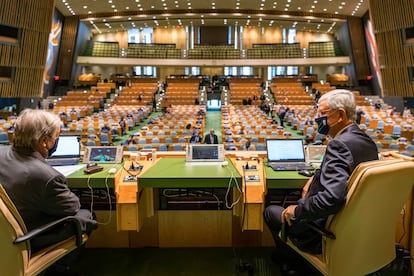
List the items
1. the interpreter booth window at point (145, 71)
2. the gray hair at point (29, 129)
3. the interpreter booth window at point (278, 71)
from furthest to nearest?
the interpreter booth window at point (145, 71), the interpreter booth window at point (278, 71), the gray hair at point (29, 129)

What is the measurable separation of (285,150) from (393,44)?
16.6 meters

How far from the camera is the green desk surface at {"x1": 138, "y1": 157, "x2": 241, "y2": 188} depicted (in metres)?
2.52

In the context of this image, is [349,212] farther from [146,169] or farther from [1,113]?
[1,113]

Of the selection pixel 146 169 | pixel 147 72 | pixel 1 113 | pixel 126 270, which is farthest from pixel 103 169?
pixel 147 72

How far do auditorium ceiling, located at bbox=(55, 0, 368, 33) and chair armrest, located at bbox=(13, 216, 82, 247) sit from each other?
78.9ft

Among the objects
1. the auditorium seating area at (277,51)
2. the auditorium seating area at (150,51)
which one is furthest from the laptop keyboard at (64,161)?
the auditorium seating area at (277,51)

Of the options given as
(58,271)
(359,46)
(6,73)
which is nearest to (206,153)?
(58,271)

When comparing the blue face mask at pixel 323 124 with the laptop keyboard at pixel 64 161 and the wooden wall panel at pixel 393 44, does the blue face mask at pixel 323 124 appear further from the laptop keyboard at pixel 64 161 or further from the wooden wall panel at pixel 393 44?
the wooden wall panel at pixel 393 44

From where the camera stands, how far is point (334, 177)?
1.76 meters

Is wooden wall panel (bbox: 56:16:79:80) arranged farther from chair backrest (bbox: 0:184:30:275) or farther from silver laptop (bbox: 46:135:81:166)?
chair backrest (bbox: 0:184:30:275)

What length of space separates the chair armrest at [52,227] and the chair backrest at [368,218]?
1476 millimetres

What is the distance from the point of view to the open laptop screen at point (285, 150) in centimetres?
316

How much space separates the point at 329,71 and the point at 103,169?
33489 mm

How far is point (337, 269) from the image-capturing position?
177 centimetres
